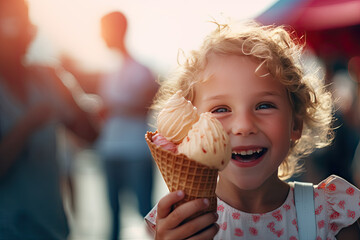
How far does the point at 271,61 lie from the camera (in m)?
1.79

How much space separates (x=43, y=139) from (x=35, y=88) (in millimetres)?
328

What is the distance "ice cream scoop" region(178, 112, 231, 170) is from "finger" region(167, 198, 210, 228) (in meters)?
0.14

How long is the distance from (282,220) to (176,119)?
2.50 ft

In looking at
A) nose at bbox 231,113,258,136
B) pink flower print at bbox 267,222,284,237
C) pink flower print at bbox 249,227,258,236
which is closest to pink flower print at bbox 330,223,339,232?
pink flower print at bbox 267,222,284,237

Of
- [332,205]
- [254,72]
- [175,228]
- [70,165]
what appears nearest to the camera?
[175,228]

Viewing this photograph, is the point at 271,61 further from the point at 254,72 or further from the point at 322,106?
the point at 322,106

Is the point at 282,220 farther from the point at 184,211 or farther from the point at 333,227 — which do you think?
the point at 184,211

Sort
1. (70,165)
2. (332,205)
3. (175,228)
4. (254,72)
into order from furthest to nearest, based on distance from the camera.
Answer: (70,165) → (332,205) → (254,72) → (175,228)

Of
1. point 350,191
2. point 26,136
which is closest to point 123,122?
point 26,136

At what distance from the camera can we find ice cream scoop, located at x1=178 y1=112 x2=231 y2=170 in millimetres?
1343

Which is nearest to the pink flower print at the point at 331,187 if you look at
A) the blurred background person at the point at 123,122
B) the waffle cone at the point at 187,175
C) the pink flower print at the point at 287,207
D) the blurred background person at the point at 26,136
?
the pink flower print at the point at 287,207

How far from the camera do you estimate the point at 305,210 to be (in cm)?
180

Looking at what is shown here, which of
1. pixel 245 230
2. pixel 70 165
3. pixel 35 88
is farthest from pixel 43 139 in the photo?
pixel 70 165

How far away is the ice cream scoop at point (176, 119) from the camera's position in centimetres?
142
